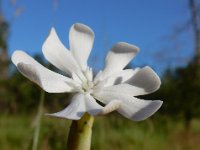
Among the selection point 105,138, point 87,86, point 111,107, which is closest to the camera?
point 111,107

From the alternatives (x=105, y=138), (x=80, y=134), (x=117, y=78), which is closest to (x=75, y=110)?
(x=80, y=134)

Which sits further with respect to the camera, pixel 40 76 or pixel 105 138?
pixel 105 138

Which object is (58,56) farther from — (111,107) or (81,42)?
(111,107)

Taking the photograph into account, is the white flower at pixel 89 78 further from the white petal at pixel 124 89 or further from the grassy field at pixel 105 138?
the grassy field at pixel 105 138

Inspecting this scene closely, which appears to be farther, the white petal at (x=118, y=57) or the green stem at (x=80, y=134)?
the white petal at (x=118, y=57)

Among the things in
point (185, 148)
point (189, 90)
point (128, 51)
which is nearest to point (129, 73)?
point (128, 51)

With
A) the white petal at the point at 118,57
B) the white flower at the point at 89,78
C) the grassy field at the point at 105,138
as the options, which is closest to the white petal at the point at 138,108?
the white flower at the point at 89,78

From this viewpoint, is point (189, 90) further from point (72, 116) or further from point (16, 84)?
point (72, 116)
